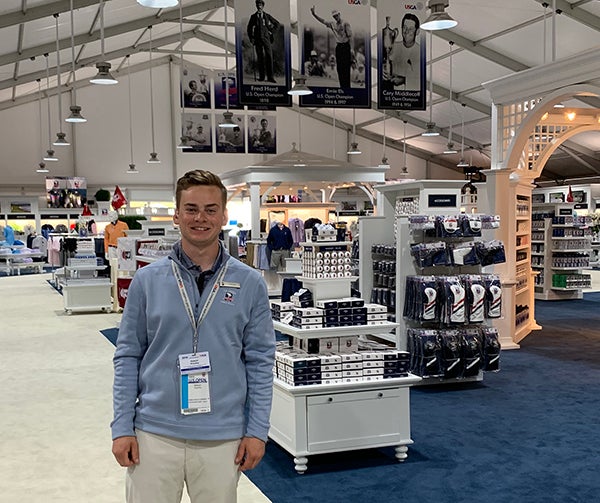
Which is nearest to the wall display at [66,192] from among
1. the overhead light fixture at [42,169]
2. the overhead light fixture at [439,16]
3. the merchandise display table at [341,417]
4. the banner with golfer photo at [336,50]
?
the overhead light fixture at [42,169]

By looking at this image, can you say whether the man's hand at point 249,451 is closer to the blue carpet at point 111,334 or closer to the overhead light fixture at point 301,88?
the blue carpet at point 111,334

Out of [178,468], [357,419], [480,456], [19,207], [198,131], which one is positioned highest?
[198,131]

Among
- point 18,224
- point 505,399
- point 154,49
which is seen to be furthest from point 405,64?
point 18,224

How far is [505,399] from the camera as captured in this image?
19.8ft

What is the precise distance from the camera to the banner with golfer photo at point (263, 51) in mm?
9555

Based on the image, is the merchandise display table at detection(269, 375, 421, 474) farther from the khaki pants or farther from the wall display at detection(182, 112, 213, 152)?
the wall display at detection(182, 112, 213, 152)

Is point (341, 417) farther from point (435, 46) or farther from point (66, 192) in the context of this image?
point (66, 192)

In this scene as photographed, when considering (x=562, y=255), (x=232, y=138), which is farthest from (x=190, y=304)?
(x=232, y=138)

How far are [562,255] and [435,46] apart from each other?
7.16 metres

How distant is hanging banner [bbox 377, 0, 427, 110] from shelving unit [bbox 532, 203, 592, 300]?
5.56 metres

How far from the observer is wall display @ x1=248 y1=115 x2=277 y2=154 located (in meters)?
20.9

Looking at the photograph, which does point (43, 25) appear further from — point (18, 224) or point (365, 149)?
point (365, 149)

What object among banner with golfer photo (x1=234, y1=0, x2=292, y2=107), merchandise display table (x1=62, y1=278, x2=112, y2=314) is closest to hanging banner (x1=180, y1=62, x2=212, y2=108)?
merchandise display table (x1=62, y1=278, x2=112, y2=314)

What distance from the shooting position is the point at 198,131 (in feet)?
65.3
